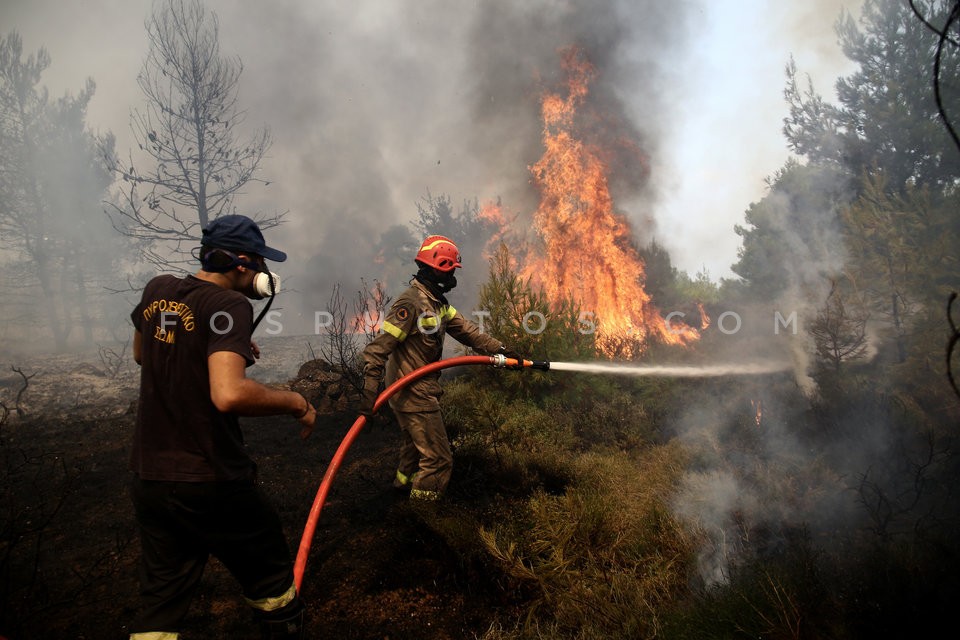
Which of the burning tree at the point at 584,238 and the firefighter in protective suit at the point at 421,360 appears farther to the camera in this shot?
the burning tree at the point at 584,238

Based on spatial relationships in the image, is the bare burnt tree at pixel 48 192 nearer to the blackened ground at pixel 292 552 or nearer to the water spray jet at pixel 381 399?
the blackened ground at pixel 292 552

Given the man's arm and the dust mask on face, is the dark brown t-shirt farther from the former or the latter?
the dust mask on face

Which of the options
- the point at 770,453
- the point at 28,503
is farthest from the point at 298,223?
the point at 770,453

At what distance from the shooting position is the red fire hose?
3.03m

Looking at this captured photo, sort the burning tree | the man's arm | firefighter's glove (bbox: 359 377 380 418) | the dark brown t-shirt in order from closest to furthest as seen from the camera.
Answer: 1. the man's arm
2. the dark brown t-shirt
3. firefighter's glove (bbox: 359 377 380 418)
4. the burning tree

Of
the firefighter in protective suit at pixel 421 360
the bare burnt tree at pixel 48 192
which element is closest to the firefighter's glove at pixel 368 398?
the firefighter in protective suit at pixel 421 360

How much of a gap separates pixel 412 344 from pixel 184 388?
260 centimetres

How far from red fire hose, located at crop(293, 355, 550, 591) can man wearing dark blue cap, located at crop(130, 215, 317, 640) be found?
0.59 metres

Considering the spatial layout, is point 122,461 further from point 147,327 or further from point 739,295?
point 739,295

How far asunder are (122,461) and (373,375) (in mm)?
5059

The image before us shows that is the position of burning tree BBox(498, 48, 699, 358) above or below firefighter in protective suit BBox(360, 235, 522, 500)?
above

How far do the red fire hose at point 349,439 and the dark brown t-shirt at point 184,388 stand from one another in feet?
3.32

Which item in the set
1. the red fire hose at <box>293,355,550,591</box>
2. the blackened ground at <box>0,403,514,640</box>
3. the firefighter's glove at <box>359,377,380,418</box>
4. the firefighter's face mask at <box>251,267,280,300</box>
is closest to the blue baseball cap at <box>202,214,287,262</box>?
the firefighter's face mask at <box>251,267,280,300</box>

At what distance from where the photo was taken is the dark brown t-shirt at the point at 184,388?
87.3 inches
